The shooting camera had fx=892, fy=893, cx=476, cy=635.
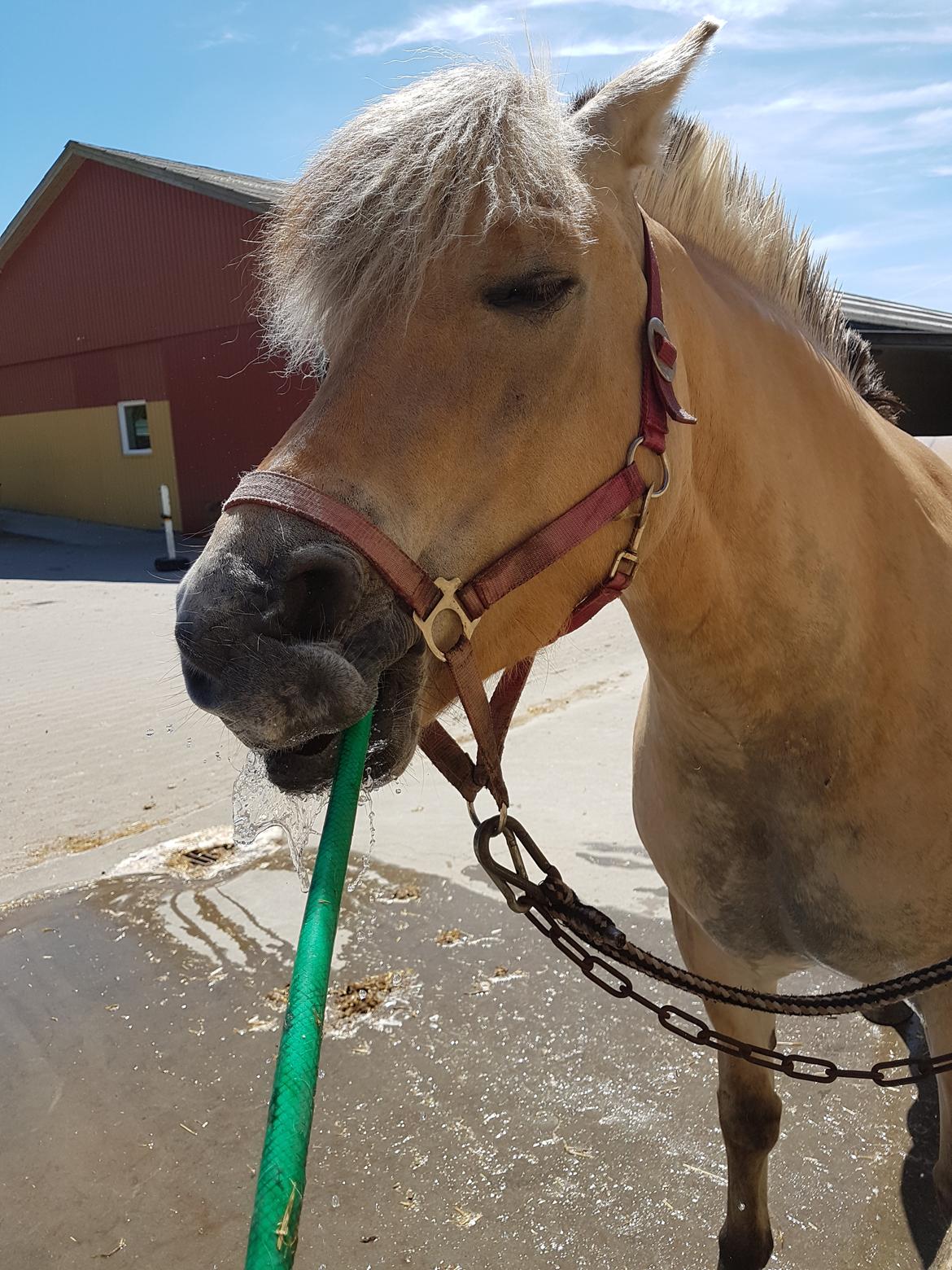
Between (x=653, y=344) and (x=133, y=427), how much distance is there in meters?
19.6

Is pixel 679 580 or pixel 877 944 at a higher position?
pixel 679 580

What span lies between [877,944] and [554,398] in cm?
129

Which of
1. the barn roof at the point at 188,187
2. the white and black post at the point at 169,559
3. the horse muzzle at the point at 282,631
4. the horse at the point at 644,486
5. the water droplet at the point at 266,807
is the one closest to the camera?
the horse muzzle at the point at 282,631

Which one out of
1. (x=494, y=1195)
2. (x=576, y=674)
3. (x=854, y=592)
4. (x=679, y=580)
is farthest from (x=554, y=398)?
(x=576, y=674)

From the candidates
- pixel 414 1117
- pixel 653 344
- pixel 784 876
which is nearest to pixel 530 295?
pixel 653 344

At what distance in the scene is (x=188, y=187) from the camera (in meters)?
16.1

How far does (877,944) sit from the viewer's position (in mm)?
1821

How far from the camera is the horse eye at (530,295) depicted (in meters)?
1.36

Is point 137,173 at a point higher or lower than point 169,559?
higher

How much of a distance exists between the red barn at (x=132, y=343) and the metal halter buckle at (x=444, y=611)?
43.9 feet

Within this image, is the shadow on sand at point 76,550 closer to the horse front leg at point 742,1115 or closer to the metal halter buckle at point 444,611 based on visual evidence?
the horse front leg at point 742,1115

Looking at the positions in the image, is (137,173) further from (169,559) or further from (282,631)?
(282,631)

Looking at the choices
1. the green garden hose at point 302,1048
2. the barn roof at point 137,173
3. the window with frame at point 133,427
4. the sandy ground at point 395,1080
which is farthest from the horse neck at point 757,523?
the window with frame at point 133,427

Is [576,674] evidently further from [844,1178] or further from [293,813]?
[293,813]
